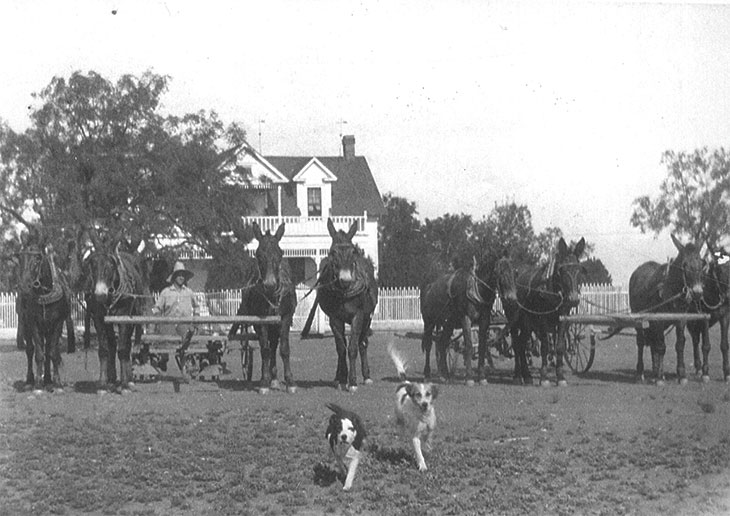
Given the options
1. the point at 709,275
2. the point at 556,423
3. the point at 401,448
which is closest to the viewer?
the point at 401,448

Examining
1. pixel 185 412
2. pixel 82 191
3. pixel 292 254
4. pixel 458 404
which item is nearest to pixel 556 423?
pixel 458 404

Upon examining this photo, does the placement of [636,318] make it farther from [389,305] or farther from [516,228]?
[389,305]

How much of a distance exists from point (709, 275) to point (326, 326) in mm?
22409

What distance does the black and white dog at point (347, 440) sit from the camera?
10180 millimetres

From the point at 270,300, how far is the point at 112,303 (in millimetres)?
2564

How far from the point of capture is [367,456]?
11141 millimetres

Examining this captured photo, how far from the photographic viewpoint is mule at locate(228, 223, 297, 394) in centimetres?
1563

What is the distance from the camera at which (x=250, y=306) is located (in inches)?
643

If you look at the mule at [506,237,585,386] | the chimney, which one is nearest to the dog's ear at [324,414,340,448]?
the mule at [506,237,585,386]

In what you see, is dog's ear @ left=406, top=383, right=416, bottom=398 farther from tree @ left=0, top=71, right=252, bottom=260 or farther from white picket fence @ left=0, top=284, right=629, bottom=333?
white picket fence @ left=0, top=284, right=629, bottom=333

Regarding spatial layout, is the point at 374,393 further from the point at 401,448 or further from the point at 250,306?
the point at 401,448

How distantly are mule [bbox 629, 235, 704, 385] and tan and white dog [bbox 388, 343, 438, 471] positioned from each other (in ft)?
24.8

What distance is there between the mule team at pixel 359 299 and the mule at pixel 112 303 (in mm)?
18

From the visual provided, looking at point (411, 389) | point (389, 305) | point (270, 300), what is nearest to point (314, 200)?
point (389, 305)
